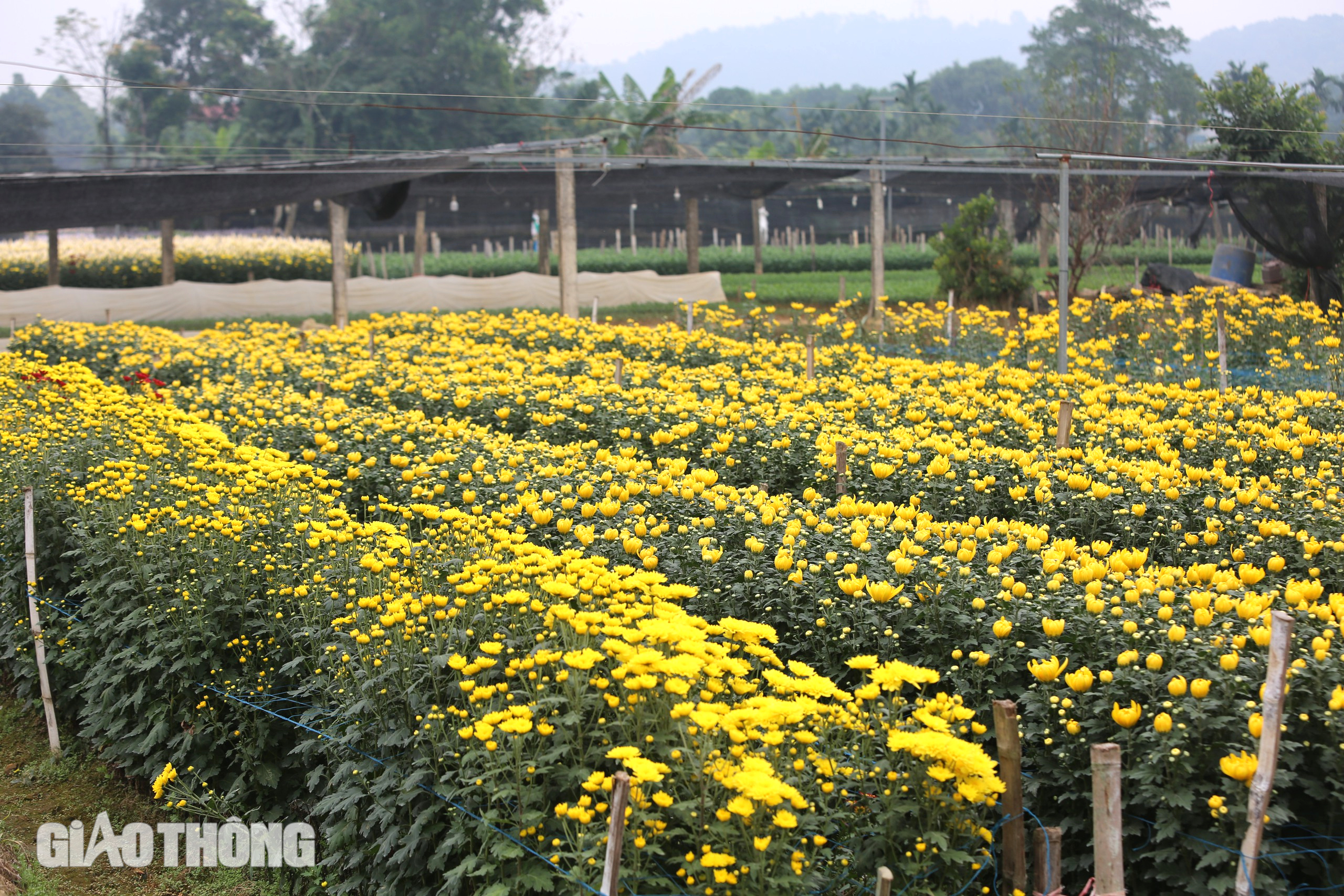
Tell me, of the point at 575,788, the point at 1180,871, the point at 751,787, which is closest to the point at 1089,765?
the point at 1180,871

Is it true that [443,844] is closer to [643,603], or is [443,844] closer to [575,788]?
[575,788]

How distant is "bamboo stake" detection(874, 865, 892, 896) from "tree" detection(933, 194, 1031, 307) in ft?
60.2

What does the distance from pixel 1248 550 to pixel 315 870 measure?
4362 mm

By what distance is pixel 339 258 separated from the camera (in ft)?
59.8

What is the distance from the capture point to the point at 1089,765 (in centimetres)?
373

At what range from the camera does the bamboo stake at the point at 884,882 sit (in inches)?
115

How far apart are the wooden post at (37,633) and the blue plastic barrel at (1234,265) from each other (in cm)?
2163

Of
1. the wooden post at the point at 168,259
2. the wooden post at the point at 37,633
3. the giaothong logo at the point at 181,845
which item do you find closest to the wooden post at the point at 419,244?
the wooden post at the point at 168,259

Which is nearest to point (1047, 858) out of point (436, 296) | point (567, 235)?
point (567, 235)

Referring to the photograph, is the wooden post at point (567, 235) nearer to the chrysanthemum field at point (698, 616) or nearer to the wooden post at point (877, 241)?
the wooden post at point (877, 241)

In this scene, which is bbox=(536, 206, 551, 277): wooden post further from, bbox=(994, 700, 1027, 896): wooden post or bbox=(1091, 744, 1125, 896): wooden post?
bbox=(1091, 744, 1125, 896): wooden post

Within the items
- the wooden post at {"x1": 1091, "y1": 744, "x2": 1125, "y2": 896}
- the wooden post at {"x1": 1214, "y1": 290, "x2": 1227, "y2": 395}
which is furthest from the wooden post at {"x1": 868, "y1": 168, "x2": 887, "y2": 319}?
the wooden post at {"x1": 1091, "y1": 744, "x2": 1125, "y2": 896}

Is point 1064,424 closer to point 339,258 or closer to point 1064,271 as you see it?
point 1064,271

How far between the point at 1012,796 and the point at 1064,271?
8.94 meters
